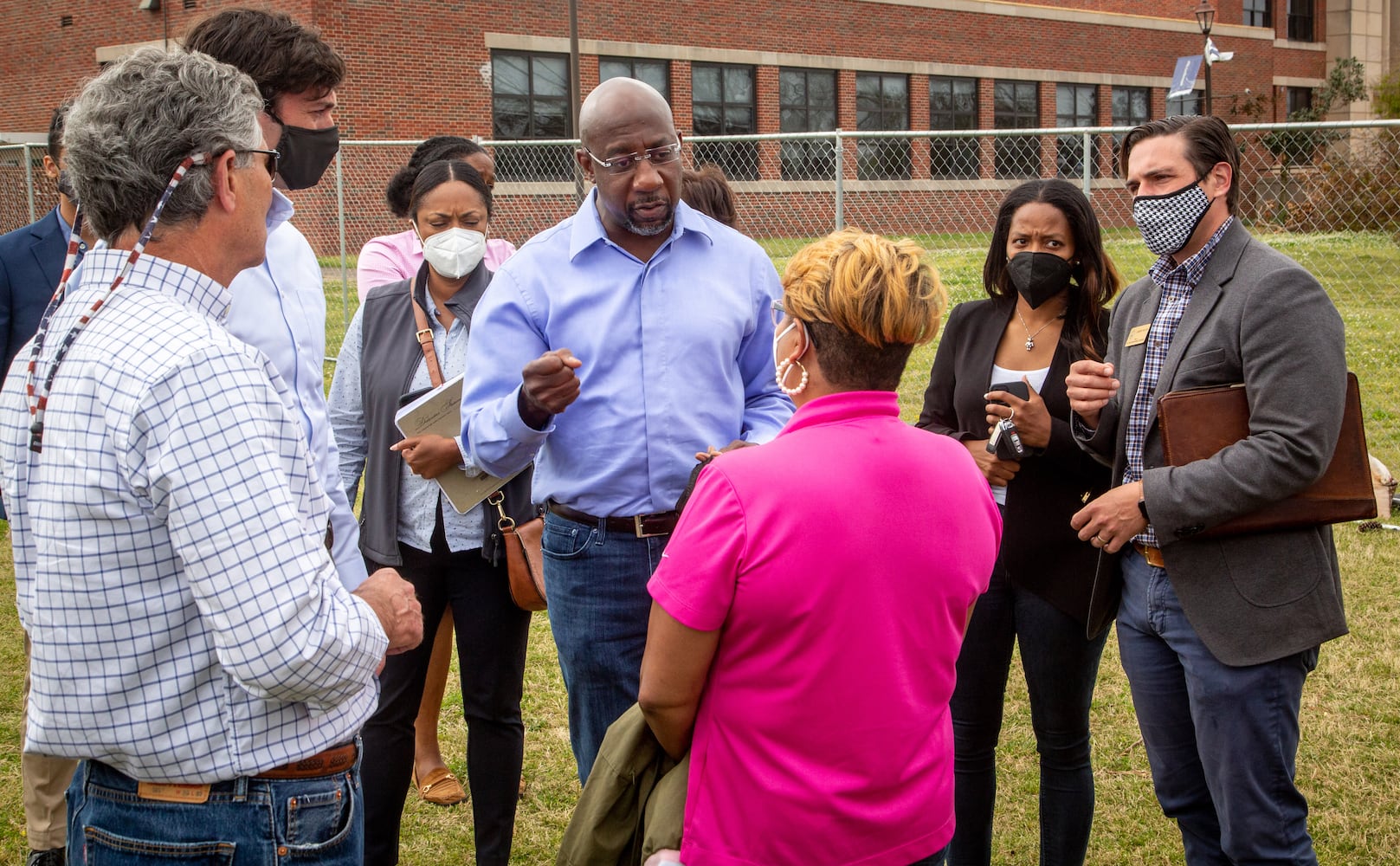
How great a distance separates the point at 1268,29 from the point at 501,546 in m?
42.7

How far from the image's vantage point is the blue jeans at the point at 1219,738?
8.89 feet

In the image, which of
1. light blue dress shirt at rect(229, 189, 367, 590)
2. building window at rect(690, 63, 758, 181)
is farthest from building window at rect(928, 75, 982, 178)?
light blue dress shirt at rect(229, 189, 367, 590)

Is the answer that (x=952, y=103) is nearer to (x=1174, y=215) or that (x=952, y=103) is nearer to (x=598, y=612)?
(x=1174, y=215)

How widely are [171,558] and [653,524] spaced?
138 cm

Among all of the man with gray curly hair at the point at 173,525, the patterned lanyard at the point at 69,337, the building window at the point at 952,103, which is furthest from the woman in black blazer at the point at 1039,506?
the building window at the point at 952,103

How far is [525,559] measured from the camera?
3539mm

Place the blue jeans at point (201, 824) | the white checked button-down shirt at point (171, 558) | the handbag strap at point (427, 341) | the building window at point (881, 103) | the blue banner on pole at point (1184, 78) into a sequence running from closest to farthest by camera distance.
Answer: the white checked button-down shirt at point (171, 558) < the blue jeans at point (201, 824) < the handbag strap at point (427, 341) < the blue banner on pole at point (1184, 78) < the building window at point (881, 103)

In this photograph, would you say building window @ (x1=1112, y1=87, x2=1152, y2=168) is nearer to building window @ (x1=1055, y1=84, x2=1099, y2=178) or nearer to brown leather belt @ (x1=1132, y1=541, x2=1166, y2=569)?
building window @ (x1=1055, y1=84, x2=1099, y2=178)

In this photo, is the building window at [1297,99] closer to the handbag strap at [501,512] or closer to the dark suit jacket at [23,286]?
the handbag strap at [501,512]

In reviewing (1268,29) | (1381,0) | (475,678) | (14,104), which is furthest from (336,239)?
(1381,0)

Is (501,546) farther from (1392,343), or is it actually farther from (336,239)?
(336,239)

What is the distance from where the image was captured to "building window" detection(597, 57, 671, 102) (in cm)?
2598

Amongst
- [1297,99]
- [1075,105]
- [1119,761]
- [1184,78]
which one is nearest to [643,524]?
[1119,761]

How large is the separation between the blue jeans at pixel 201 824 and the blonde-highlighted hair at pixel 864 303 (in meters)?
1.19
